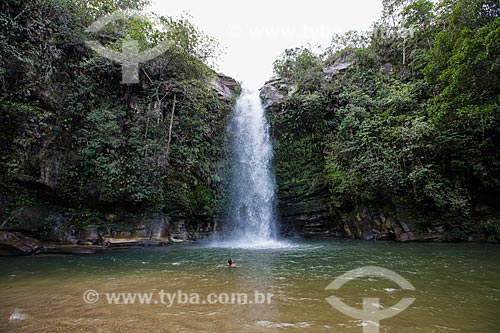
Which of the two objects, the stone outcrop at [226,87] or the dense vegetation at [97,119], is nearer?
the dense vegetation at [97,119]

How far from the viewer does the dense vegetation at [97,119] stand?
939 cm

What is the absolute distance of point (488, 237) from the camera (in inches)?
407

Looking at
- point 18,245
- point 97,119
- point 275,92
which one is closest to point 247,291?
point 18,245

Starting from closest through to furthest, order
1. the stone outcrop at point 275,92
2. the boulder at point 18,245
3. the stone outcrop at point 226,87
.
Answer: the boulder at point 18,245
the stone outcrop at point 275,92
the stone outcrop at point 226,87

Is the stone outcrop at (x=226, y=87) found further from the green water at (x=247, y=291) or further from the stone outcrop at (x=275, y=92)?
the green water at (x=247, y=291)

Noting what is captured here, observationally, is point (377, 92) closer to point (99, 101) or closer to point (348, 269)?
point (348, 269)

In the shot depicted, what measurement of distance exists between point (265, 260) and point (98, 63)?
37.3 ft

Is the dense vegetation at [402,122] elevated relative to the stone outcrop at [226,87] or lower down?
lower down

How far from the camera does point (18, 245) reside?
8312 millimetres

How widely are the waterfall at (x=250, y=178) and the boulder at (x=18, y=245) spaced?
26.8ft

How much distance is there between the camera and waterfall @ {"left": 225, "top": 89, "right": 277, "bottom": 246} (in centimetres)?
1460

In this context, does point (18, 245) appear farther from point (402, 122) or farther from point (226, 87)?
point (402, 122)

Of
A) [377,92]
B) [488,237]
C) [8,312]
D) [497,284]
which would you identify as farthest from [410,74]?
[8,312]

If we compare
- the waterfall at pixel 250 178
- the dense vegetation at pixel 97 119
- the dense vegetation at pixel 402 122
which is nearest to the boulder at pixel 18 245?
the dense vegetation at pixel 97 119
